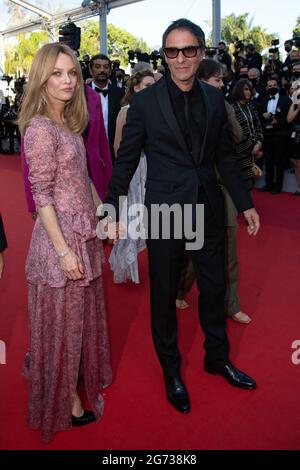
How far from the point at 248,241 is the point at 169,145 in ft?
9.67

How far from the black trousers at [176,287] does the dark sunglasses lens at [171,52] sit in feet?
2.13

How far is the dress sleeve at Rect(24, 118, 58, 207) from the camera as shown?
1798 millimetres

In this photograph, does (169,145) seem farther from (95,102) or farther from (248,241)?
(248,241)

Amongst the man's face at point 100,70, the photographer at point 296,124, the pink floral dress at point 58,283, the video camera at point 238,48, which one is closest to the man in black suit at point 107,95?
the man's face at point 100,70

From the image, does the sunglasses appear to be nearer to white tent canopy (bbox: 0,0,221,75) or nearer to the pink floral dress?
the pink floral dress

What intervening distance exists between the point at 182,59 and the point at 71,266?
94 cm

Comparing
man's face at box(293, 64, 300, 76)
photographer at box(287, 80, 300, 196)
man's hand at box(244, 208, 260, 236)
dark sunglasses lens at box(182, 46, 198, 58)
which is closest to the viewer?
dark sunglasses lens at box(182, 46, 198, 58)

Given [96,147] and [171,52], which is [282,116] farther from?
[171,52]

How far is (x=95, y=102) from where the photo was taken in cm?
272

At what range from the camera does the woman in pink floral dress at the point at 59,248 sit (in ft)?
6.01

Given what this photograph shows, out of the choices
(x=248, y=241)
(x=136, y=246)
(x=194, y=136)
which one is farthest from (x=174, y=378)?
(x=248, y=241)

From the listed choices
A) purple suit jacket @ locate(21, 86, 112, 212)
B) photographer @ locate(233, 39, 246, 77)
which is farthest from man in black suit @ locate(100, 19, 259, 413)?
photographer @ locate(233, 39, 246, 77)

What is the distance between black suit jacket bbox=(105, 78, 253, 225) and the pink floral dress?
0.73 ft

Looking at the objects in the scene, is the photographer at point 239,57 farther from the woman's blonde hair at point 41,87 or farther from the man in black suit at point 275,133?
the woman's blonde hair at point 41,87
